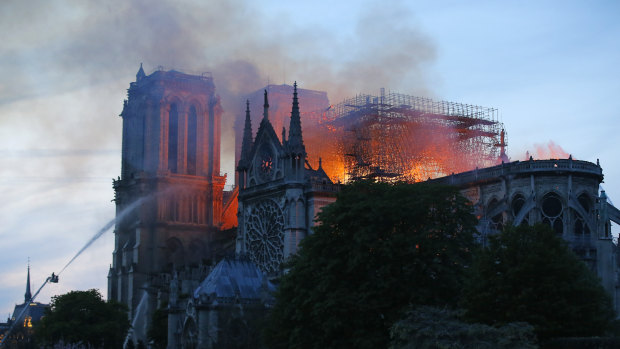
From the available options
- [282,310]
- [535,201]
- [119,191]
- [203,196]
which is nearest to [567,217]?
[535,201]

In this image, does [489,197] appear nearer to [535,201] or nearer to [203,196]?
[535,201]

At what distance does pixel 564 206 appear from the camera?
206ft

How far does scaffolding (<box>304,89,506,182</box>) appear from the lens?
274 ft

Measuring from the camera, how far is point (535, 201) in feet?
207

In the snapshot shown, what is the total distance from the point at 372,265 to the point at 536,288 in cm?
817

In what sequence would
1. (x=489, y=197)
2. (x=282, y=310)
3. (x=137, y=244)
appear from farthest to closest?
(x=137, y=244) → (x=489, y=197) → (x=282, y=310)

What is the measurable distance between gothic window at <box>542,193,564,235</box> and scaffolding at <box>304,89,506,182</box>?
17.5m

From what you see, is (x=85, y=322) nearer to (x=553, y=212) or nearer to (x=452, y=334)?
(x=553, y=212)

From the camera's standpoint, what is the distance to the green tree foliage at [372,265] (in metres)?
47.5

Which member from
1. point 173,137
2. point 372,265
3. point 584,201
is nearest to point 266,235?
point 584,201

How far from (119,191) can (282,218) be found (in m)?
32.7

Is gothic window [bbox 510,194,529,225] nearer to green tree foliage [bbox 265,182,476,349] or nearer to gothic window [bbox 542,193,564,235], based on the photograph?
gothic window [bbox 542,193,564,235]

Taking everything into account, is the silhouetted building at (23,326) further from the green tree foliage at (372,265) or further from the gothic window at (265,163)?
the green tree foliage at (372,265)

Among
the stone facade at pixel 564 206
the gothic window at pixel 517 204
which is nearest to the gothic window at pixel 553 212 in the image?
the stone facade at pixel 564 206
